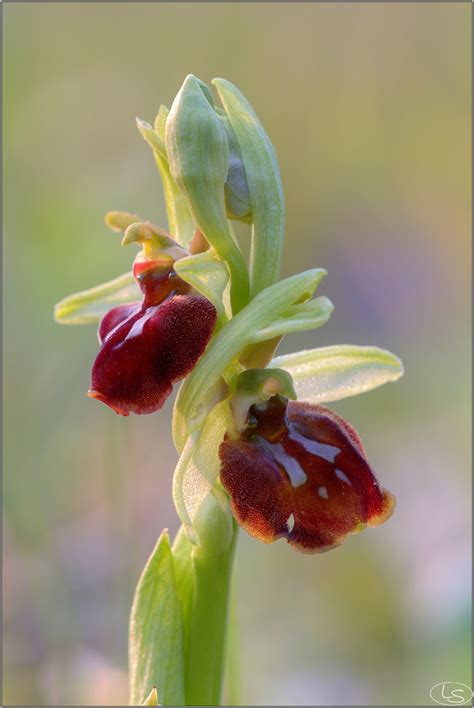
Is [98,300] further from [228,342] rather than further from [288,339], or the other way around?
[288,339]

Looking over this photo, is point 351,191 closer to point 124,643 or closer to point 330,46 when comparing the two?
point 330,46

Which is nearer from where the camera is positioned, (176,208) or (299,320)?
(299,320)

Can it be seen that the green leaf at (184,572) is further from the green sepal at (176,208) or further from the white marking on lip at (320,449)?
the green sepal at (176,208)

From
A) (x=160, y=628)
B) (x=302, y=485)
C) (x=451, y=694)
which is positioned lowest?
(x=451, y=694)

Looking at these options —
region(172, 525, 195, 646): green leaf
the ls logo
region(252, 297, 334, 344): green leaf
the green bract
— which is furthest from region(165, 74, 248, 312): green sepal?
the ls logo

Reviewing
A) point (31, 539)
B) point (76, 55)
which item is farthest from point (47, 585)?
point (76, 55)

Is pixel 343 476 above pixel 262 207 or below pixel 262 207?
below

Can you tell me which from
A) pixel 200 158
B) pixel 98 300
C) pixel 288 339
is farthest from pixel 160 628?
pixel 288 339

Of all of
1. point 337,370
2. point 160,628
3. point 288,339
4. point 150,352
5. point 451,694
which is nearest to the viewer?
point 150,352
